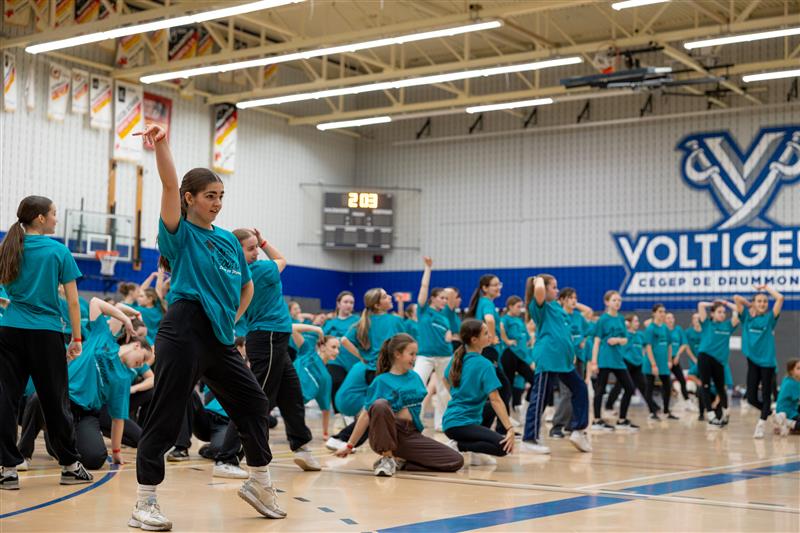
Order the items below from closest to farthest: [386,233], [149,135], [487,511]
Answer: [149,135]
[487,511]
[386,233]

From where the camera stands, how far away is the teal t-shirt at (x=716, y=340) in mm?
13648

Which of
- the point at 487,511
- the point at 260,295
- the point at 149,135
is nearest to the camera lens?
A: the point at 149,135

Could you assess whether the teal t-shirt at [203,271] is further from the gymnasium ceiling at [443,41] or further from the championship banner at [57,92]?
the championship banner at [57,92]

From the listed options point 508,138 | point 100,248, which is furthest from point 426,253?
point 100,248

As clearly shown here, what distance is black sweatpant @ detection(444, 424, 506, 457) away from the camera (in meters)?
7.69

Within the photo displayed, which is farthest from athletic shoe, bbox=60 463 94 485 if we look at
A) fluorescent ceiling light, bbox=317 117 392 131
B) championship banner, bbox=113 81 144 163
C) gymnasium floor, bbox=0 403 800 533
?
fluorescent ceiling light, bbox=317 117 392 131

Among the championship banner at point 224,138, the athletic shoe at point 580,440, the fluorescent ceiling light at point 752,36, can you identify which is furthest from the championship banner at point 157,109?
the athletic shoe at point 580,440

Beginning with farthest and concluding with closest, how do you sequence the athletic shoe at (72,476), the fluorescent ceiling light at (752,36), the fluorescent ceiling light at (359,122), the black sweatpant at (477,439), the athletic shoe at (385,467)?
the fluorescent ceiling light at (359,122) < the fluorescent ceiling light at (752,36) < the black sweatpant at (477,439) < the athletic shoe at (385,467) < the athletic shoe at (72,476)

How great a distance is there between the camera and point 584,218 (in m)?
23.9

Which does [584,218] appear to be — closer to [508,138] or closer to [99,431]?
[508,138]

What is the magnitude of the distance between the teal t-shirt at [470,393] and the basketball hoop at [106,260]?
1311 centimetres

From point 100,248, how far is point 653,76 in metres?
10.9

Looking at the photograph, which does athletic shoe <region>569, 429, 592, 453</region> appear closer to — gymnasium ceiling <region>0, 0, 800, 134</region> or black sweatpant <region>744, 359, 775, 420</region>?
black sweatpant <region>744, 359, 775, 420</region>

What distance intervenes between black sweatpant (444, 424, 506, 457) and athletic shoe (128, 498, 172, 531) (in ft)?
11.4
